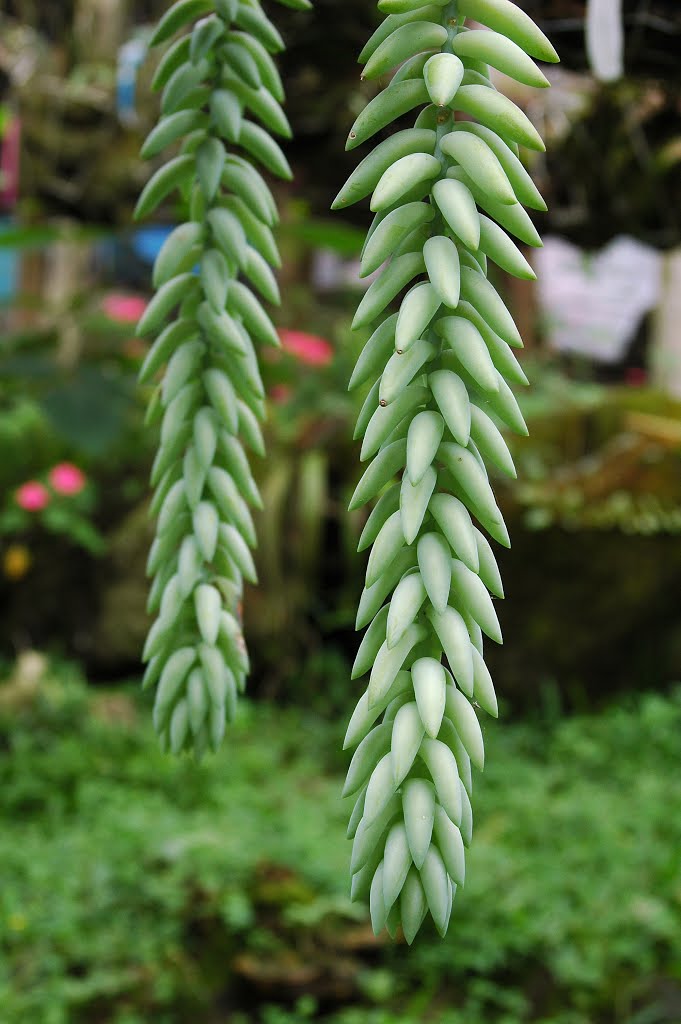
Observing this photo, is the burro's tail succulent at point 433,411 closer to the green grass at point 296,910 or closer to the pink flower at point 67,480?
the green grass at point 296,910

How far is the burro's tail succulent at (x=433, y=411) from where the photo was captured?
369 mm

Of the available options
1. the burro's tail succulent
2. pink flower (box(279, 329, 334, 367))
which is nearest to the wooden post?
pink flower (box(279, 329, 334, 367))

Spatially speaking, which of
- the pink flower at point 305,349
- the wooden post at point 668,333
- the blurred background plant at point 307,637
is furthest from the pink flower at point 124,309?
the wooden post at point 668,333

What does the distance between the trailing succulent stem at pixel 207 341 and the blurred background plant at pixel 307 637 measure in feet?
2.09

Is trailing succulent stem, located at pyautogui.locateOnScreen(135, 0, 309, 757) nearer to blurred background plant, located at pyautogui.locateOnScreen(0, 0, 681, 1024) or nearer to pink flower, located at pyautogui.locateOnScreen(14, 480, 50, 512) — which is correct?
blurred background plant, located at pyautogui.locateOnScreen(0, 0, 681, 1024)

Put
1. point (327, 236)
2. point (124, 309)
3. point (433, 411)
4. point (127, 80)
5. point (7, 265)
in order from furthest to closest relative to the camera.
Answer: point (7, 265), point (124, 309), point (127, 80), point (327, 236), point (433, 411)

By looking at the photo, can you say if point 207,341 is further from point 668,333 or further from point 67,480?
point 668,333

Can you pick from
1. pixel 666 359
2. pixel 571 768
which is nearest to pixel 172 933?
pixel 571 768

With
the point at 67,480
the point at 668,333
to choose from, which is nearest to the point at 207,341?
the point at 67,480

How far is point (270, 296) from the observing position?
0.53m

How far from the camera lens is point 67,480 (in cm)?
314

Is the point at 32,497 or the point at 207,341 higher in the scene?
the point at 207,341

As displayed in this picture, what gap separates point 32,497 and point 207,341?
2.74 metres

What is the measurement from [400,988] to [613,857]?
555 mm
